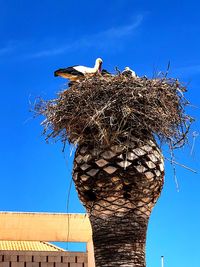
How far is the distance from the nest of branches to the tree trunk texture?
0.27m

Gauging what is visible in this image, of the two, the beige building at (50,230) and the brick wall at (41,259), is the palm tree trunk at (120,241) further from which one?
the beige building at (50,230)

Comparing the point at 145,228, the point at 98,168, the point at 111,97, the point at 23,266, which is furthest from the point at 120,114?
the point at 23,266

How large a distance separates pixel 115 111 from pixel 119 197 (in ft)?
3.90

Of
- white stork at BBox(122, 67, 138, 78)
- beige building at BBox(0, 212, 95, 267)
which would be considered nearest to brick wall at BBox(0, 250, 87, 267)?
beige building at BBox(0, 212, 95, 267)

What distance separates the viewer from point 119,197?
327 inches

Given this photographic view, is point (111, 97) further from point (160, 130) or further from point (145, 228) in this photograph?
point (145, 228)

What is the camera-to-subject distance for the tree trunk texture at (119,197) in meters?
8.22

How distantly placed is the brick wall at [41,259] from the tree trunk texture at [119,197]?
652cm

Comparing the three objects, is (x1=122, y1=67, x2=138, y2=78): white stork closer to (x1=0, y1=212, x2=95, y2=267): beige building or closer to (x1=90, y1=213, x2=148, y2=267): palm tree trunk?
(x1=90, y1=213, x2=148, y2=267): palm tree trunk

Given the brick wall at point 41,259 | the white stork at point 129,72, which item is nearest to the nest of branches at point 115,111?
the white stork at point 129,72

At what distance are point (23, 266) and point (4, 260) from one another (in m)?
0.45

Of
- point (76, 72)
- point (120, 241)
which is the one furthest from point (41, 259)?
point (120, 241)

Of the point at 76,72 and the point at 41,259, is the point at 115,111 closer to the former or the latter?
the point at 76,72

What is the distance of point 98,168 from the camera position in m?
8.31
